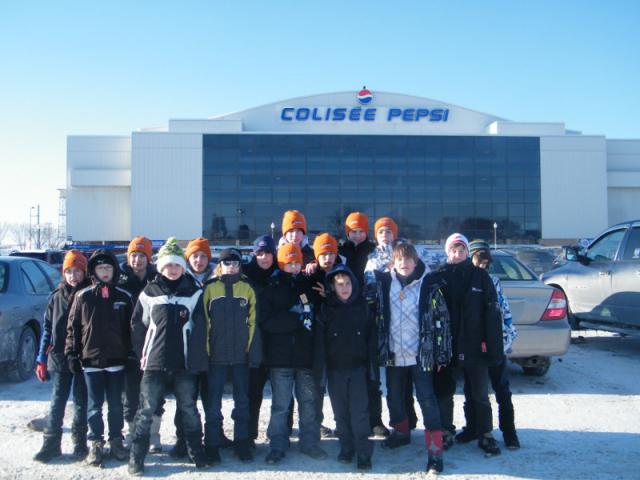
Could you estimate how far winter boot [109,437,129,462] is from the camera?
4.19 meters

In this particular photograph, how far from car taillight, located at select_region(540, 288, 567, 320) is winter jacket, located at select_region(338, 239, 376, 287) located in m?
2.51

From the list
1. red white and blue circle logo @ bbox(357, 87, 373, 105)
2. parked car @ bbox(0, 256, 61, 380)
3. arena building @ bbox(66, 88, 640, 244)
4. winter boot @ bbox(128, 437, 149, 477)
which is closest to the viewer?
winter boot @ bbox(128, 437, 149, 477)

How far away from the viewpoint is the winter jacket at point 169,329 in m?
4.01

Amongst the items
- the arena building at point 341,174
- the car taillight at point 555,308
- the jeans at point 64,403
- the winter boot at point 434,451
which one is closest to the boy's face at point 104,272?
the jeans at point 64,403

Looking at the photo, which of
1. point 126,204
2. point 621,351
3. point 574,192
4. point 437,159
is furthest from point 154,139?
point 621,351

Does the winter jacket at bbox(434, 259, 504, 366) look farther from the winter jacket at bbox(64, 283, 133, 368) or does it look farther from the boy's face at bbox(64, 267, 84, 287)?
the boy's face at bbox(64, 267, 84, 287)

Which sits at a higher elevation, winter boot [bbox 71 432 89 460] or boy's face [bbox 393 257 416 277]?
boy's face [bbox 393 257 416 277]

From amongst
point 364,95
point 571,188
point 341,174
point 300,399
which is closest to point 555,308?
point 300,399

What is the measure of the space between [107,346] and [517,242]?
143ft

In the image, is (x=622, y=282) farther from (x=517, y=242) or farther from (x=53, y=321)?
(x=517, y=242)

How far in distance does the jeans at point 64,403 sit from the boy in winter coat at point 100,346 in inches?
3.3

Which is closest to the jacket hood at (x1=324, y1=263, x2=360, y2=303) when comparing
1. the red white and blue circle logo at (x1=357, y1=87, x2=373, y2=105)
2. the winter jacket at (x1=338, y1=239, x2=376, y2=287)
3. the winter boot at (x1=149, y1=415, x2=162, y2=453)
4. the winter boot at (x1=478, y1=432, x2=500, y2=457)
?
the winter jacket at (x1=338, y1=239, x2=376, y2=287)

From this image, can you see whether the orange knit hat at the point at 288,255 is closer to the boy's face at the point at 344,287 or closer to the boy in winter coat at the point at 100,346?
the boy's face at the point at 344,287

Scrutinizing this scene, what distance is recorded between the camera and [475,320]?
169 inches
